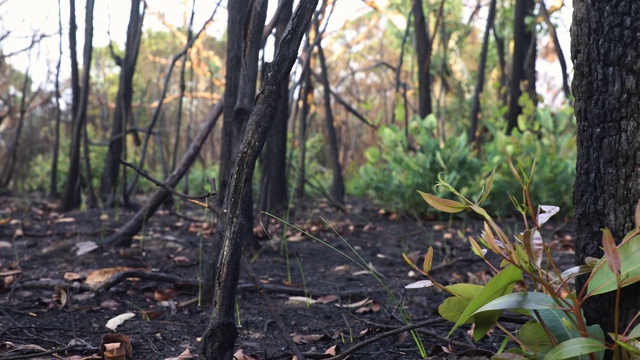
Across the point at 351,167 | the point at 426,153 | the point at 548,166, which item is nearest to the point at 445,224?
the point at 426,153

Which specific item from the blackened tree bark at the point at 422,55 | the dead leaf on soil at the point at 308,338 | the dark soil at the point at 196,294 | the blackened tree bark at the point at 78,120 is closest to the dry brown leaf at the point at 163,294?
the dark soil at the point at 196,294

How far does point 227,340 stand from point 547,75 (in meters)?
13.0

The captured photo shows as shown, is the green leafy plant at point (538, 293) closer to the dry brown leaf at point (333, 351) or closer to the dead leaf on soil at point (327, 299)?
the dry brown leaf at point (333, 351)

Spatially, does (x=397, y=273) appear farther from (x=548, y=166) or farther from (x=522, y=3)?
(x=522, y=3)

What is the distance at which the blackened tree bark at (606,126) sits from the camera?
119 centimetres

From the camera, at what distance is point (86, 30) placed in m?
3.27

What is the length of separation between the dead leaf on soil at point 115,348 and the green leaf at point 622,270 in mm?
1021

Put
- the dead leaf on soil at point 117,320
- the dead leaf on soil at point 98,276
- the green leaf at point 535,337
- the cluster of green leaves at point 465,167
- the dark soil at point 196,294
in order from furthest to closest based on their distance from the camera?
1. the cluster of green leaves at point 465,167
2. the dead leaf on soil at point 98,276
3. the dead leaf on soil at point 117,320
4. the dark soil at point 196,294
5. the green leaf at point 535,337

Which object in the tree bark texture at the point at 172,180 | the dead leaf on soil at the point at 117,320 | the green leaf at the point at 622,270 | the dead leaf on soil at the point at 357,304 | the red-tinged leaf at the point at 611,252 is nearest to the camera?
the red-tinged leaf at the point at 611,252

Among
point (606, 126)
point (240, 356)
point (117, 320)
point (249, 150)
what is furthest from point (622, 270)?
point (117, 320)

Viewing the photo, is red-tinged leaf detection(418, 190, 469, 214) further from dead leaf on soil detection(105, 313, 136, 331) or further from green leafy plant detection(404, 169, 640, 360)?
dead leaf on soil detection(105, 313, 136, 331)

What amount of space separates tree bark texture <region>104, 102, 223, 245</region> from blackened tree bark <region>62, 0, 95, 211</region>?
98 cm

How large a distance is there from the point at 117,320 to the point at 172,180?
0.86 metres

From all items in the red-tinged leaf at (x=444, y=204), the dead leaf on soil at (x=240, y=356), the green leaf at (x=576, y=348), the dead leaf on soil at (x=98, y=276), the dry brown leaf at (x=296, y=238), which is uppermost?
the red-tinged leaf at (x=444, y=204)
